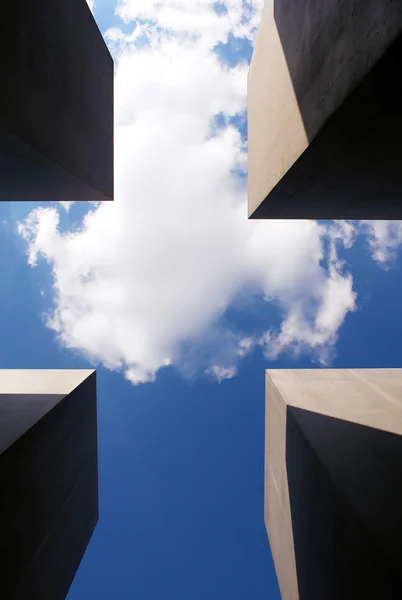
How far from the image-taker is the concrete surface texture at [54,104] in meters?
5.04

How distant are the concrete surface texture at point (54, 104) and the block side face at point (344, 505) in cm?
722

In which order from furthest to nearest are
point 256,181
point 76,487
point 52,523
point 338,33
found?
point 76,487
point 256,181
point 52,523
point 338,33

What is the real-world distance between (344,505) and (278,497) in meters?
5.12

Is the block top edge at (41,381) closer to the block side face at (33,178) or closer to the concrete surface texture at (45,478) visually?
the concrete surface texture at (45,478)

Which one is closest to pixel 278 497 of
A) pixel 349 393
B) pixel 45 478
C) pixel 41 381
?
pixel 349 393

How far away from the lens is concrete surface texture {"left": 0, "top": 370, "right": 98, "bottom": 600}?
19.9 feet

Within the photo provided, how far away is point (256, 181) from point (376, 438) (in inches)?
247

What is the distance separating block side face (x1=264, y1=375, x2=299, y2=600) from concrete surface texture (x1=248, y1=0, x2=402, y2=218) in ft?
17.2

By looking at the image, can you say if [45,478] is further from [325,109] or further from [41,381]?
[325,109]

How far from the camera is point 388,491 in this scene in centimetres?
510

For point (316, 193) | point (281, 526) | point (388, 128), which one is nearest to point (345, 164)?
point (388, 128)

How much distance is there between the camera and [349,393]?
29.3 ft

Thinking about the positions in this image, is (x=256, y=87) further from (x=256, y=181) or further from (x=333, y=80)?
(x=333, y=80)

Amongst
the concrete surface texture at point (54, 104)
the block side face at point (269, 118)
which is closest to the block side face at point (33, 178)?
the concrete surface texture at point (54, 104)
